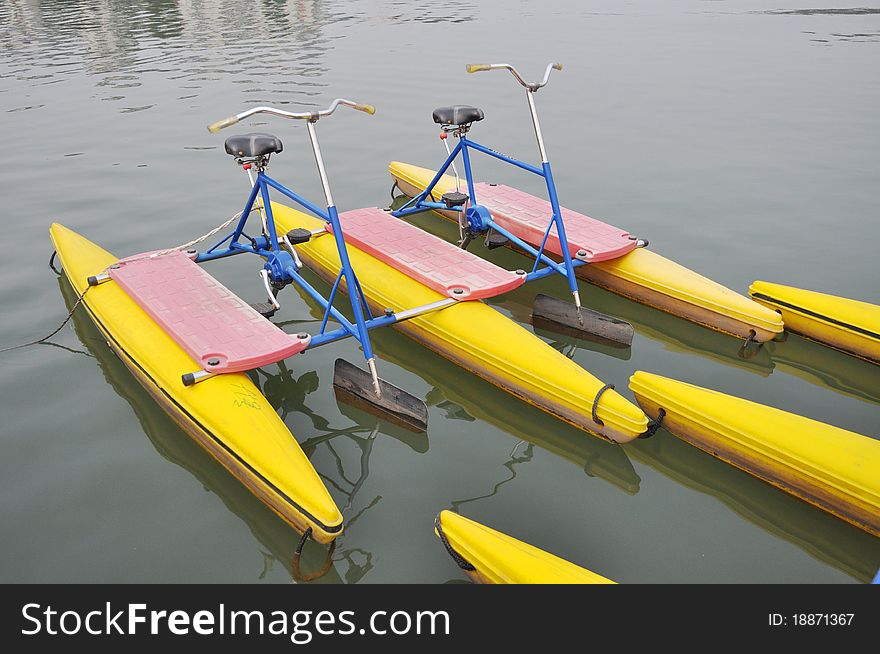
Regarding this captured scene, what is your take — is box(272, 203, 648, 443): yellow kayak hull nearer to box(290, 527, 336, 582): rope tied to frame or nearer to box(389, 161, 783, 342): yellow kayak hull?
box(389, 161, 783, 342): yellow kayak hull

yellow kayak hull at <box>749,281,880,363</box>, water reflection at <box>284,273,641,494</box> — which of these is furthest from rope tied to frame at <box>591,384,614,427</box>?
yellow kayak hull at <box>749,281,880,363</box>

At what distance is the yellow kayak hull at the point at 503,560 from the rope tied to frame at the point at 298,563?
2.32ft

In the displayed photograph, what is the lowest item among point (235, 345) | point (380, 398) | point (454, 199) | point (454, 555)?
point (380, 398)

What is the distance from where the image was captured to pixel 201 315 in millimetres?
5719

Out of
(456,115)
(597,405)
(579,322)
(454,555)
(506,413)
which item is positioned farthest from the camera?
(456,115)

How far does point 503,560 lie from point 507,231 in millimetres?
4332

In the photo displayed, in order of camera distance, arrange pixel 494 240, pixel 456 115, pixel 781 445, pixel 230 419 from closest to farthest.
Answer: pixel 781 445, pixel 230 419, pixel 456 115, pixel 494 240

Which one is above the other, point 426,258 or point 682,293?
point 426,258

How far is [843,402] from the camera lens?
569 cm

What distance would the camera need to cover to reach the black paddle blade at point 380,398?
5.30m

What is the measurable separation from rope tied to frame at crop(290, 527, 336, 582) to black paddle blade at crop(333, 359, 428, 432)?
134cm

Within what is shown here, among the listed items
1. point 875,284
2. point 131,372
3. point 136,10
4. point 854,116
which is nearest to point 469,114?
point 131,372

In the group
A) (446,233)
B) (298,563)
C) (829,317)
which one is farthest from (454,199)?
(298,563)

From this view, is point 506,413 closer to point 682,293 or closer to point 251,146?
point 682,293
